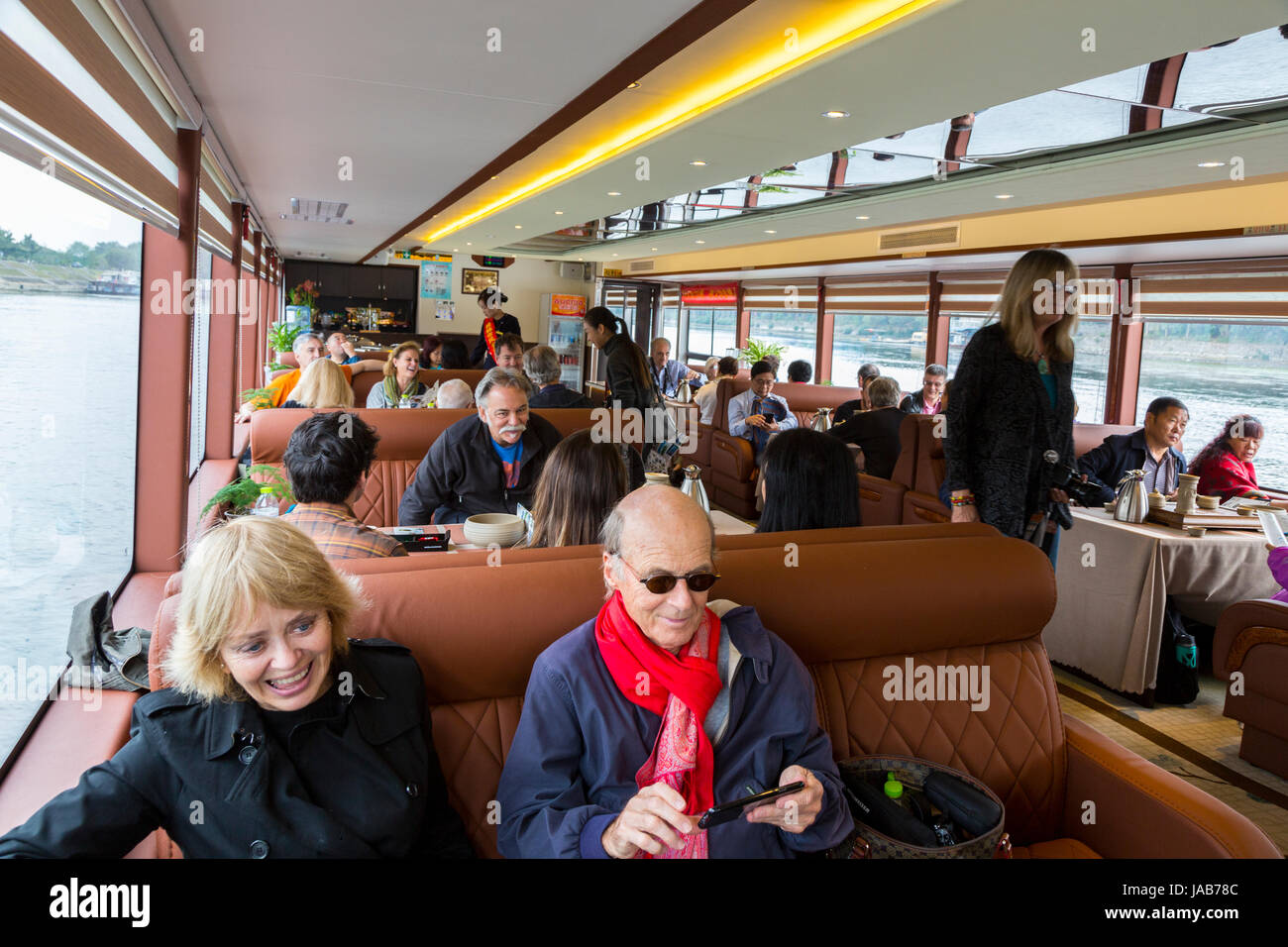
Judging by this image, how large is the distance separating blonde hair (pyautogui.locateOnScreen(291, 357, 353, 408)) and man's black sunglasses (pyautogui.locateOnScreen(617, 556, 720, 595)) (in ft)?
12.1

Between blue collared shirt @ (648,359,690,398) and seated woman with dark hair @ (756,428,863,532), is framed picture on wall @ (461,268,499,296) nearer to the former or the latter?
blue collared shirt @ (648,359,690,398)

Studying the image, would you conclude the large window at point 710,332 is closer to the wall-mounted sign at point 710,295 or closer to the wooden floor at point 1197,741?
the wall-mounted sign at point 710,295

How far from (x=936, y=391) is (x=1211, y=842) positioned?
20.7 feet

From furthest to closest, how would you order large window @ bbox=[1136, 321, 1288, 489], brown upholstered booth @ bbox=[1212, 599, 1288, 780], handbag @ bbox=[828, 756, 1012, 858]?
large window @ bbox=[1136, 321, 1288, 489], brown upholstered booth @ bbox=[1212, 599, 1288, 780], handbag @ bbox=[828, 756, 1012, 858]

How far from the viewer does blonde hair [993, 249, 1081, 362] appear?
2.96 meters

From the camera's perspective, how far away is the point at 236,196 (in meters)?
7.24

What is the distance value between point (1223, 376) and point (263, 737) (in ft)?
24.9

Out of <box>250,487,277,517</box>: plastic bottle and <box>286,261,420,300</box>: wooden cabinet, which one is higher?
<box>286,261,420,300</box>: wooden cabinet

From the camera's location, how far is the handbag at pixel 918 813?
67.6 inches

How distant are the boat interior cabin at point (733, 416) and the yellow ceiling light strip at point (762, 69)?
0.02 m

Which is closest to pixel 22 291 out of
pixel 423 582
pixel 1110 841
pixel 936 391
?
pixel 423 582

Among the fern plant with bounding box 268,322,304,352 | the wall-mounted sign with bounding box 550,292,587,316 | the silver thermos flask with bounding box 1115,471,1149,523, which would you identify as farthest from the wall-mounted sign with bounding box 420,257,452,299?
the silver thermos flask with bounding box 1115,471,1149,523

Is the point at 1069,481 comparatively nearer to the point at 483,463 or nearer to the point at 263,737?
the point at 483,463

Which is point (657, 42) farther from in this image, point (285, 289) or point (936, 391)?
point (285, 289)
